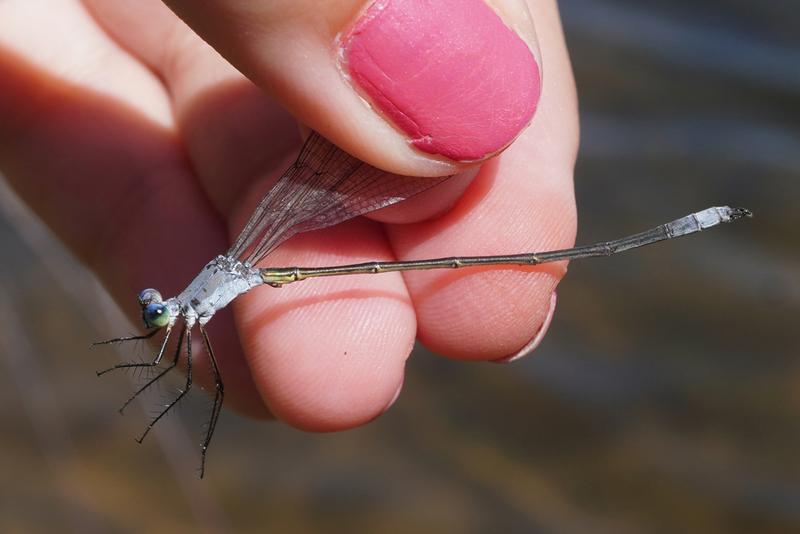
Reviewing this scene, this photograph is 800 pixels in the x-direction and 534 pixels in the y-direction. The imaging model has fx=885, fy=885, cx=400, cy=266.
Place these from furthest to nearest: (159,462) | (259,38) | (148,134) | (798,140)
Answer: (798,140) < (159,462) < (148,134) < (259,38)

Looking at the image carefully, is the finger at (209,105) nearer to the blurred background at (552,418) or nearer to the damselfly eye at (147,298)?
the damselfly eye at (147,298)

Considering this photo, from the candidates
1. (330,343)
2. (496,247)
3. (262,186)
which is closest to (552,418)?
(496,247)

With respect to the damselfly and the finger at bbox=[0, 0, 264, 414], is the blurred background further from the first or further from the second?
the damselfly

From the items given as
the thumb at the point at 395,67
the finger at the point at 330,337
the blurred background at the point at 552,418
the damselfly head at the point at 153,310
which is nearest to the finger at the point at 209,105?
the finger at the point at 330,337

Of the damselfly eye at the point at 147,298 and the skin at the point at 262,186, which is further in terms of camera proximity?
the damselfly eye at the point at 147,298

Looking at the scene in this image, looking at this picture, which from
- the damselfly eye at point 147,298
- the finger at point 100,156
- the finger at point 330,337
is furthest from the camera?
the finger at point 100,156

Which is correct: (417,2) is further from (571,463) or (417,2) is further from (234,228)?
(571,463)

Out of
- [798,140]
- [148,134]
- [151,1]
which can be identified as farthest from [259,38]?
[798,140]
